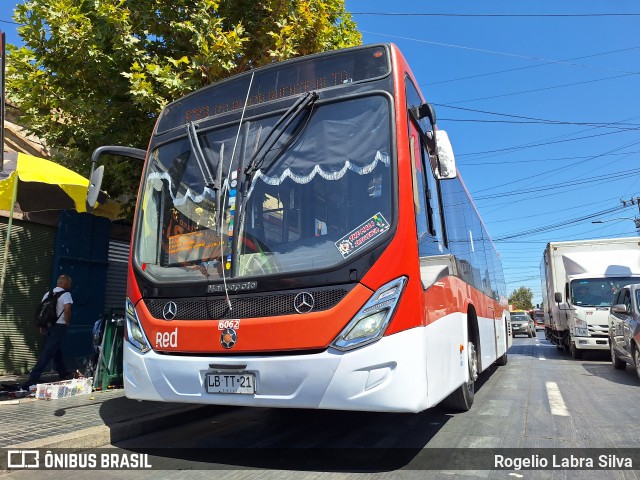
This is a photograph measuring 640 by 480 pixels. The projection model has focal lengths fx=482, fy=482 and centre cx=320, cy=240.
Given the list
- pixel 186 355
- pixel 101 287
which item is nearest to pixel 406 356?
pixel 186 355

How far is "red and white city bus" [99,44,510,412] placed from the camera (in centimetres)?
338

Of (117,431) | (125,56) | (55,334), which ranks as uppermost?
(125,56)

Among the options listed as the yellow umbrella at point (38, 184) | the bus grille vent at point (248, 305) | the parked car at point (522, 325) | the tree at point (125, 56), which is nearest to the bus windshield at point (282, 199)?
the bus grille vent at point (248, 305)

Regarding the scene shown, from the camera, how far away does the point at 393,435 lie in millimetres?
4789

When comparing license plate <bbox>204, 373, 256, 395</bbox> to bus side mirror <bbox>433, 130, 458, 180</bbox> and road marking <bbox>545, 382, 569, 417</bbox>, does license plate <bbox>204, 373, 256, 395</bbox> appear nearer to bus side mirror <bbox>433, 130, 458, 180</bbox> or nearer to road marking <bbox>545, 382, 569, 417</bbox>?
bus side mirror <bbox>433, 130, 458, 180</bbox>

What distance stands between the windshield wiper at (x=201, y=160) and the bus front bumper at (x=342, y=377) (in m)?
1.47

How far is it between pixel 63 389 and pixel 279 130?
494 cm

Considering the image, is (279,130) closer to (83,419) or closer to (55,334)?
(83,419)

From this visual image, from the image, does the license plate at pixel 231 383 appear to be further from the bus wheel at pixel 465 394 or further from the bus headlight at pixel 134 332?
the bus wheel at pixel 465 394

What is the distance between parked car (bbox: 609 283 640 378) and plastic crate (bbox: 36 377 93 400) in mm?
8549

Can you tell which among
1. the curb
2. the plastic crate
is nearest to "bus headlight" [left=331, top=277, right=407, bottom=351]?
the curb

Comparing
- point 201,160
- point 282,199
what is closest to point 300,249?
point 282,199

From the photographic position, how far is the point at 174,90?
7305mm

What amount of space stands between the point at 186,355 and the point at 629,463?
368 cm
